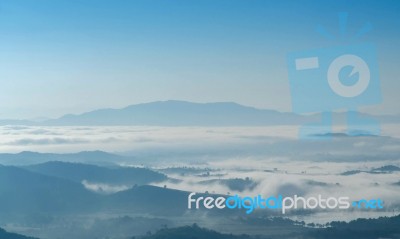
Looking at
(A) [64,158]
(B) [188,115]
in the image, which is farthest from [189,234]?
(A) [64,158]

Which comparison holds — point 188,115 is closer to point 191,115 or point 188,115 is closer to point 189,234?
point 191,115

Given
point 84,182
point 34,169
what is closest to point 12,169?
point 34,169

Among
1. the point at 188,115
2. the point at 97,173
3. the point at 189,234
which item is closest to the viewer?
the point at 189,234

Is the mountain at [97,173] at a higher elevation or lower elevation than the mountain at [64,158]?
lower

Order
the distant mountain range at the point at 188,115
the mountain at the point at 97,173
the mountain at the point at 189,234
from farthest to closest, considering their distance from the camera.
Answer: the mountain at the point at 97,173 < the distant mountain range at the point at 188,115 < the mountain at the point at 189,234

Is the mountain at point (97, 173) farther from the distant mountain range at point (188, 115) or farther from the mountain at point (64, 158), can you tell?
the distant mountain range at point (188, 115)

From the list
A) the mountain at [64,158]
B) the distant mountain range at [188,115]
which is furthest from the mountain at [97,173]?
the distant mountain range at [188,115]
